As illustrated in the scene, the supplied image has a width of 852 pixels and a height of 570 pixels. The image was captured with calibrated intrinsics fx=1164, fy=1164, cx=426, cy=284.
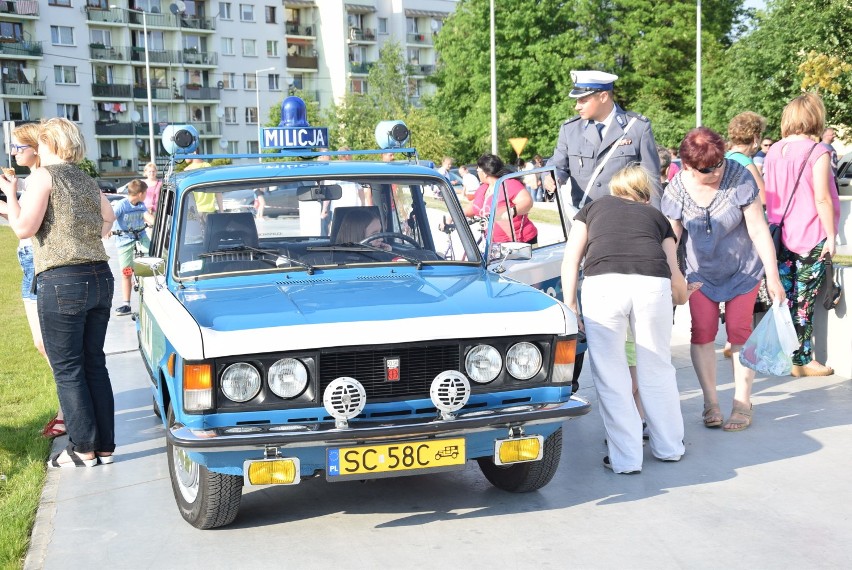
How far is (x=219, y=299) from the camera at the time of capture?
5.83 metres

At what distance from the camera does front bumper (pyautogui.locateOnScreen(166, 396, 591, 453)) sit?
520 cm

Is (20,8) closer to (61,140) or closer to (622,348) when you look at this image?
(61,140)

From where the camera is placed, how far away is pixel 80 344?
687 cm

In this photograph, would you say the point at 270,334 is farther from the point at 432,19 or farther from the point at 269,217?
the point at 432,19

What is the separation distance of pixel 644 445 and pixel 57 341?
3.63m

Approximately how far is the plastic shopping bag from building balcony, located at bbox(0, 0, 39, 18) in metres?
83.9

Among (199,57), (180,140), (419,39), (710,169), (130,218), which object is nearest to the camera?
(710,169)

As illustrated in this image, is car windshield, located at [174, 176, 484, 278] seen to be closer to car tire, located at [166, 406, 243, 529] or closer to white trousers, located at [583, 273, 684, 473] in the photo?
white trousers, located at [583, 273, 684, 473]

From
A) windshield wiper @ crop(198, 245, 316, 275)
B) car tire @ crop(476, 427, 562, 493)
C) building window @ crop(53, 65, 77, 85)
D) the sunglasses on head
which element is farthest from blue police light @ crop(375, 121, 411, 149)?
building window @ crop(53, 65, 77, 85)

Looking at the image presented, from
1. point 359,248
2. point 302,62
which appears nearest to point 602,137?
point 359,248

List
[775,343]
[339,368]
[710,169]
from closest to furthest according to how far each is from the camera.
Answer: [339,368] < [710,169] < [775,343]

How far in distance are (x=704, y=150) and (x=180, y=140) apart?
400cm

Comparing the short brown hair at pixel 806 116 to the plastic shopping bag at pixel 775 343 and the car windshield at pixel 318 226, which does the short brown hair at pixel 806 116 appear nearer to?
the plastic shopping bag at pixel 775 343

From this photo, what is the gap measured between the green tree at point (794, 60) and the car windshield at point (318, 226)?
21405 millimetres
